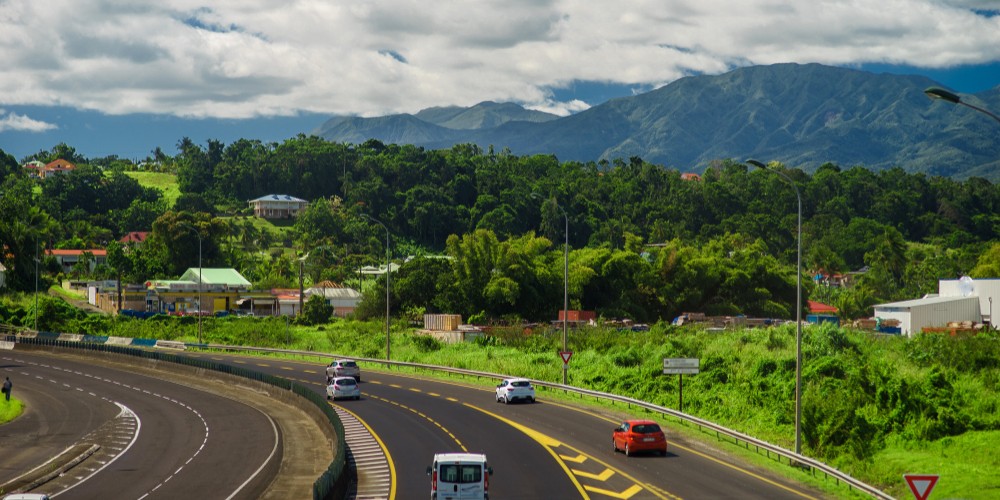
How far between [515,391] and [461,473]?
27.0 meters

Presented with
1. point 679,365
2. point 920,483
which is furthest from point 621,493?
point 679,365

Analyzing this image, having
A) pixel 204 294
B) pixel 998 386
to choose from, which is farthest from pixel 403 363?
pixel 204 294

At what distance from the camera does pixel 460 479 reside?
31.7 m

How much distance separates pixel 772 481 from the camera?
121ft

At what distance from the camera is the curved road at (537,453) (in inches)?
1383

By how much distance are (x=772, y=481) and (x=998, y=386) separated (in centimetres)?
2244

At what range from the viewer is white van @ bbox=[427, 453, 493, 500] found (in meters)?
31.6

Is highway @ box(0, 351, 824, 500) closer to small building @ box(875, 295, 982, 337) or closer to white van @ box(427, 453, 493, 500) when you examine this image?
white van @ box(427, 453, 493, 500)

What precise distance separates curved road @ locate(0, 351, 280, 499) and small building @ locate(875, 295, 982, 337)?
53.7 metres

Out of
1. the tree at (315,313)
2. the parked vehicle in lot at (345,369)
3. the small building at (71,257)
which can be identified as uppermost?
the small building at (71,257)

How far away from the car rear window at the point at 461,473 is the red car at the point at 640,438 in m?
11.0

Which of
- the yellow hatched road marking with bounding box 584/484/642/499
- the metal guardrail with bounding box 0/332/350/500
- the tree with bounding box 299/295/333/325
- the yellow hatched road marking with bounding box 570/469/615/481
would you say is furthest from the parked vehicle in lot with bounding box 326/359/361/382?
the tree with bounding box 299/295/333/325

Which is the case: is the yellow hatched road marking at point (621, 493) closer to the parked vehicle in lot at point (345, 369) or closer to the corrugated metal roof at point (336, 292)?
the parked vehicle in lot at point (345, 369)

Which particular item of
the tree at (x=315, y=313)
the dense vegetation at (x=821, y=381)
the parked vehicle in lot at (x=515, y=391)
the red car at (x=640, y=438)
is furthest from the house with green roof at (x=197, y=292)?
the red car at (x=640, y=438)
